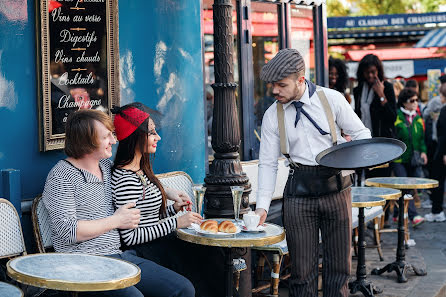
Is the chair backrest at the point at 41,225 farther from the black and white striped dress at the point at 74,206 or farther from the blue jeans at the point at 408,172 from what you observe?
the blue jeans at the point at 408,172

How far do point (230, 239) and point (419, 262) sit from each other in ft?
12.6

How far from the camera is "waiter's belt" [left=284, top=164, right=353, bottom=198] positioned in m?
4.06

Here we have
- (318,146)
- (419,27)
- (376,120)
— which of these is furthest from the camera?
(419,27)

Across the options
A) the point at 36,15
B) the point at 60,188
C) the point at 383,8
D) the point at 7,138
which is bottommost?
the point at 60,188

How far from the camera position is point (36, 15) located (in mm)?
4273

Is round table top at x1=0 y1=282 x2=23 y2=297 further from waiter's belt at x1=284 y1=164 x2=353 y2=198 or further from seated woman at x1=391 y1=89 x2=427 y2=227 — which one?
seated woman at x1=391 y1=89 x2=427 y2=227

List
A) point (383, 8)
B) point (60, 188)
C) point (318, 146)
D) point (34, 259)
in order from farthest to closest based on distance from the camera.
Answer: point (383, 8), point (318, 146), point (60, 188), point (34, 259)

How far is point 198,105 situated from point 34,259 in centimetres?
261

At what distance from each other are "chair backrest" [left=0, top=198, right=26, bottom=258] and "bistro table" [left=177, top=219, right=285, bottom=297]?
89cm

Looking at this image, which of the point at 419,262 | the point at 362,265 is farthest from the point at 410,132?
the point at 362,265

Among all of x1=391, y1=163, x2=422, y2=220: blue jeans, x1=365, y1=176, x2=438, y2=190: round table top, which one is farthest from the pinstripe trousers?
x1=391, y1=163, x2=422, y2=220: blue jeans

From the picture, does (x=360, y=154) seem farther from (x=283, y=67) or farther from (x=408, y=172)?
(x=408, y=172)

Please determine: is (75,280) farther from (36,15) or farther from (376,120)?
(376,120)

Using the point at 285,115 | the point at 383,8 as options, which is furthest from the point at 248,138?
the point at 383,8
